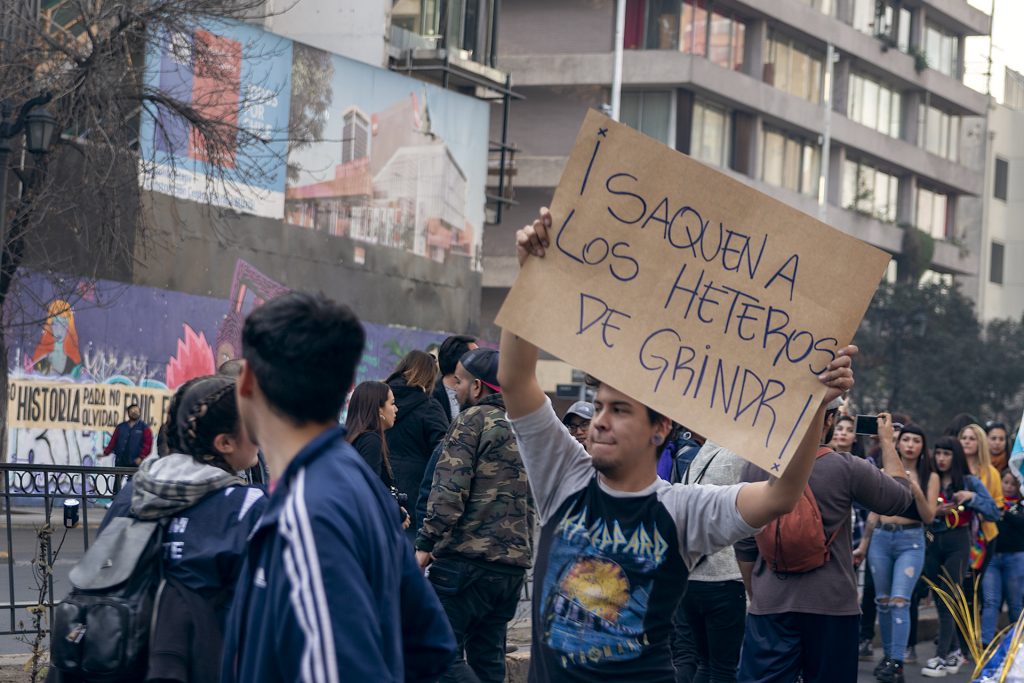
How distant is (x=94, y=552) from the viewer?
3898 millimetres

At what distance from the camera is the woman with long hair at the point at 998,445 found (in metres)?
13.5

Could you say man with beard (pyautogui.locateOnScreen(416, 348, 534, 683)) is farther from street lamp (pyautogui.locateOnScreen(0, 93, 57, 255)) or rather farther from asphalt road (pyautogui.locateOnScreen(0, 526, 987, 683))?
street lamp (pyautogui.locateOnScreen(0, 93, 57, 255))

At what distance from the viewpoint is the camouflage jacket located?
6855 millimetres

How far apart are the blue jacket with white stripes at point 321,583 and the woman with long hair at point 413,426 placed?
213 inches

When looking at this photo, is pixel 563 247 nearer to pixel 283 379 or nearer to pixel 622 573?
pixel 622 573

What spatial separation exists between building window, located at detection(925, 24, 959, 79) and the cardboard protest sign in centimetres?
5551

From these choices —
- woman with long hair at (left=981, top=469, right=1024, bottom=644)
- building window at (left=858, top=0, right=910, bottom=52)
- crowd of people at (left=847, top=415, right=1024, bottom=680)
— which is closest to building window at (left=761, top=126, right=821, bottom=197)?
building window at (left=858, top=0, right=910, bottom=52)

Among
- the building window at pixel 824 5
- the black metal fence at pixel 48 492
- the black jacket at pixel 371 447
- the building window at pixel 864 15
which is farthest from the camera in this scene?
the building window at pixel 864 15

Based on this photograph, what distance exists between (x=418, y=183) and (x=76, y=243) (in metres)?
10.3

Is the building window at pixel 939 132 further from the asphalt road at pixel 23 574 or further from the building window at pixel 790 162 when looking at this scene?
the asphalt road at pixel 23 574

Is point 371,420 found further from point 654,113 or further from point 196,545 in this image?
point 654,113

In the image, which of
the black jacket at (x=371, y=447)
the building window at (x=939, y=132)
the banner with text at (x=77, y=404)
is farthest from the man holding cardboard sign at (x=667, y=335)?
the building window at (x=939, y=132)

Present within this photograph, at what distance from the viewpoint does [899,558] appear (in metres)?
10.7

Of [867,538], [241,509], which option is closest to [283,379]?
[241,509]
